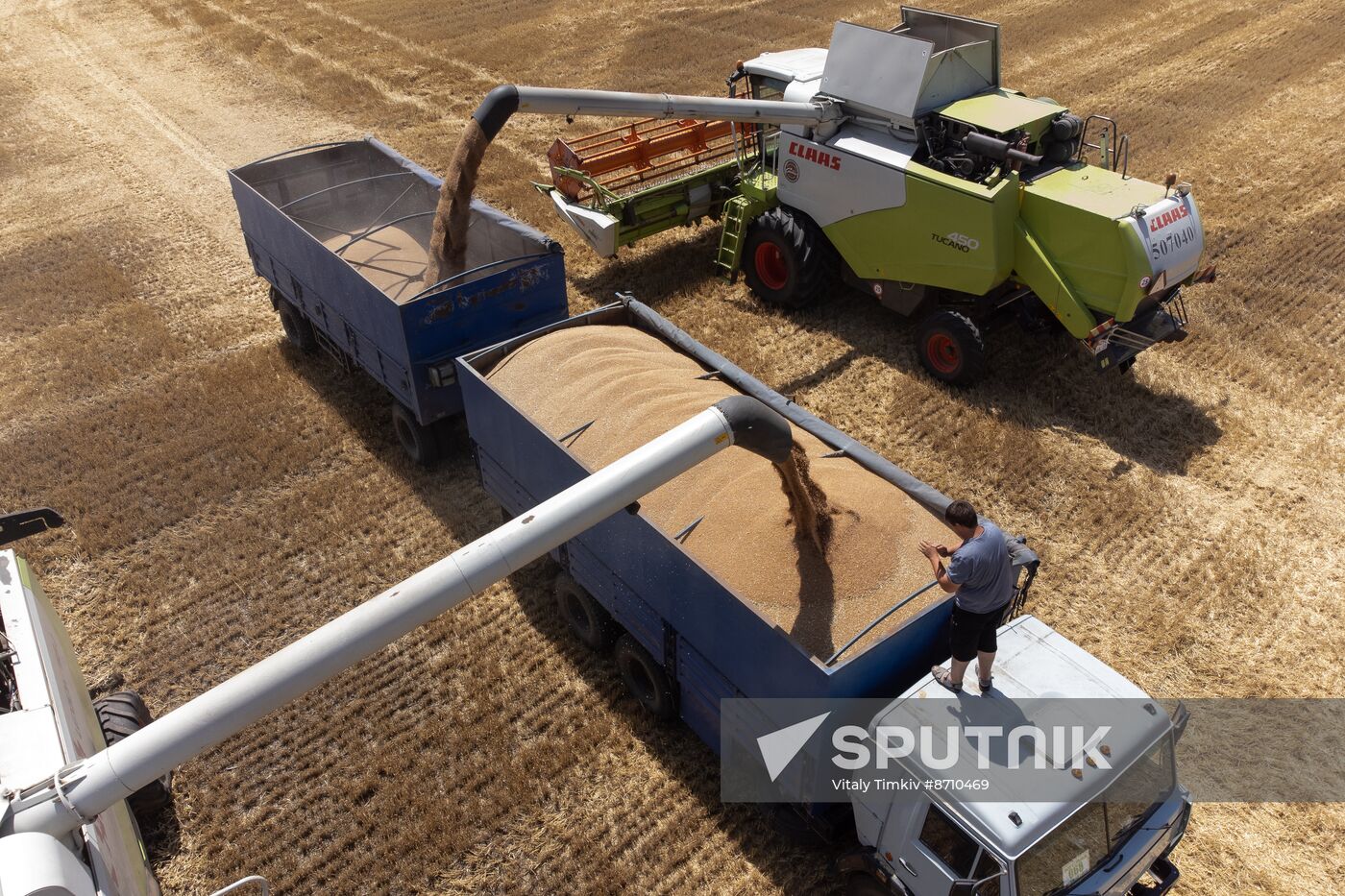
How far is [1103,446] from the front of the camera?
29.5 ft

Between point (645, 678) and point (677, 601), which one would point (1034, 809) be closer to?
point (677, 601)

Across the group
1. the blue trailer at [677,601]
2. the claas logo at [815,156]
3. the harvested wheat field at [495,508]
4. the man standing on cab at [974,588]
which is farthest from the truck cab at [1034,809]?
the claas logo at [815,156]

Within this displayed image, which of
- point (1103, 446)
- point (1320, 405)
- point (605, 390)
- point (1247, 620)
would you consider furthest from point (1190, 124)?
point (605, 390)

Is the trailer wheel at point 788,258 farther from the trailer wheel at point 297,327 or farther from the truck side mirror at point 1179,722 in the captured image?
the truck side mirror at point 1179,722

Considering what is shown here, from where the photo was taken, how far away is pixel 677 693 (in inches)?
249

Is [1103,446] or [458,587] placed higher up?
[458,587]

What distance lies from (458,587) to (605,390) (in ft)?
8.76

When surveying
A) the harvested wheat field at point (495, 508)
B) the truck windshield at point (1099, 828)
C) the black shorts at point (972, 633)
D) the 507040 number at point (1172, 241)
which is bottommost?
the harvested wheat field at point (495, 508)

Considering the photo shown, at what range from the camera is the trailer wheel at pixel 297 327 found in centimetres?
1034

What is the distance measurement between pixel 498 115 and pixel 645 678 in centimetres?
475

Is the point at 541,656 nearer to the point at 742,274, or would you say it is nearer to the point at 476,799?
the point at 476,799

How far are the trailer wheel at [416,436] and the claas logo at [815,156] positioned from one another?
4.65 metres

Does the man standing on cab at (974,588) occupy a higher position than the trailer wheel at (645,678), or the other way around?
the man standing on cab at (974,588)

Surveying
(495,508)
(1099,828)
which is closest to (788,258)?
(495,508)
